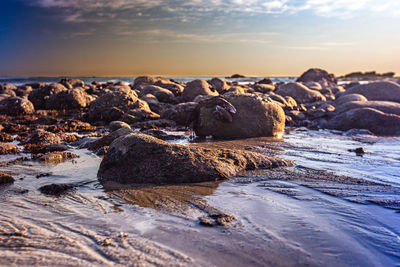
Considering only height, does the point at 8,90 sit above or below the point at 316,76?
below

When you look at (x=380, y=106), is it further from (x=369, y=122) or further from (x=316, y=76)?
(x=316, y=76)

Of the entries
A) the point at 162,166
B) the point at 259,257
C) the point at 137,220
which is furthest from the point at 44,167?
the point at 259,257

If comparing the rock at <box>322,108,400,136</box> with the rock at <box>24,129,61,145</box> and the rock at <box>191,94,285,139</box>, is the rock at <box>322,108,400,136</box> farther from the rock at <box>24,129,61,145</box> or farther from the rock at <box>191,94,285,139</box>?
the rock at <box>24,129,61,145</box>

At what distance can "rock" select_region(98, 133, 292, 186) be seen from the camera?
497 cm

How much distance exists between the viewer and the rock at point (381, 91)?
53.3 feet

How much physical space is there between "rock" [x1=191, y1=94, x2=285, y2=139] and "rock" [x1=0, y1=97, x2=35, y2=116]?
10.3 m

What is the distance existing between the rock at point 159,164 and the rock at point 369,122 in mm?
6934

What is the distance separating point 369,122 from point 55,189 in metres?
9.96

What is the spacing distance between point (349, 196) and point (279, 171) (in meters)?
1.31

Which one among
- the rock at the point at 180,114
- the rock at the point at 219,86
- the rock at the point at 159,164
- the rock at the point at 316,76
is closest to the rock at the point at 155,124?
the rock at the point at 180,114

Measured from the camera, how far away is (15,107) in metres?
15.6

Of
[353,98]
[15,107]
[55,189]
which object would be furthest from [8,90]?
[55,189]

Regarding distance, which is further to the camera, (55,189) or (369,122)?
(369,122)

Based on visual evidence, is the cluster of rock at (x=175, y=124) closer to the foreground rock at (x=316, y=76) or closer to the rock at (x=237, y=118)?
the rock at (x=237, y=118)
